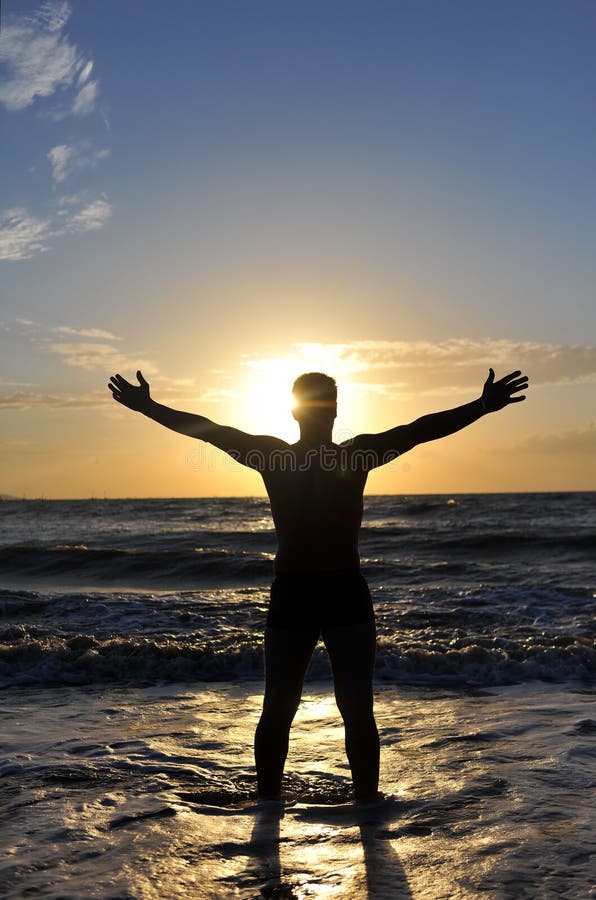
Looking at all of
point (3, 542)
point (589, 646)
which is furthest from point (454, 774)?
point (3, 542)

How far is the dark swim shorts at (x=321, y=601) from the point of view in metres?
4.20

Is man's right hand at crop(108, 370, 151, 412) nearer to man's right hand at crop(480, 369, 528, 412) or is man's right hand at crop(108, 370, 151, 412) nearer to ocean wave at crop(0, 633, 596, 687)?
man's right hand at crop(480, 369, 528, 412)

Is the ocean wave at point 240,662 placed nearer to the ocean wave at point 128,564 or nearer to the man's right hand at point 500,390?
the man's right hand at point 500,390

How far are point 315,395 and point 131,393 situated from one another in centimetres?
124

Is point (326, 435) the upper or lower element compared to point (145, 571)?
upper

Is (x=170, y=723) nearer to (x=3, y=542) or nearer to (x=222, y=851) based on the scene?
(x=222, y=851)

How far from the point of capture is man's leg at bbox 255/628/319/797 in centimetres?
426

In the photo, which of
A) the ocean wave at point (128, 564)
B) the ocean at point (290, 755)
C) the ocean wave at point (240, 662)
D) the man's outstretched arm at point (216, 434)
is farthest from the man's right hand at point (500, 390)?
the ocean wave at point (128, 564)

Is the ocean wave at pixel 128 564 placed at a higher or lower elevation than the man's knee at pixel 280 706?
lower

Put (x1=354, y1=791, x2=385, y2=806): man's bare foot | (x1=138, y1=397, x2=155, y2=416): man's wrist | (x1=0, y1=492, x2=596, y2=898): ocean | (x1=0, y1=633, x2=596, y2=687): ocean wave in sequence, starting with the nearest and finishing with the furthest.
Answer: (x1=0, y1=492, x2=596, y2=898): ocean
(x1=354, y1=791, x2=385, y2=806): man's bare foot
(x1=138, y1=397, x2=155, y2=416): man's wrist
(x1=0, y1=633, x2=596, y2=687): ocean wave

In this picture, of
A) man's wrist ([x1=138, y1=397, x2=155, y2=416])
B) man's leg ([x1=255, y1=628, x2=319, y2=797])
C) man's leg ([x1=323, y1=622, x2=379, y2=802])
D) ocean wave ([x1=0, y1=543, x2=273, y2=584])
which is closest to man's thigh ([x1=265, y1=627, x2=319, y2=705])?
man's leg ([x1=255, y1=628, x2=319, y2=797])

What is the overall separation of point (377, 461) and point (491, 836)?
2079 millimetres

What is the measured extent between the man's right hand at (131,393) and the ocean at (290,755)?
243cm

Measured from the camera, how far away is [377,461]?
14.3 ft
